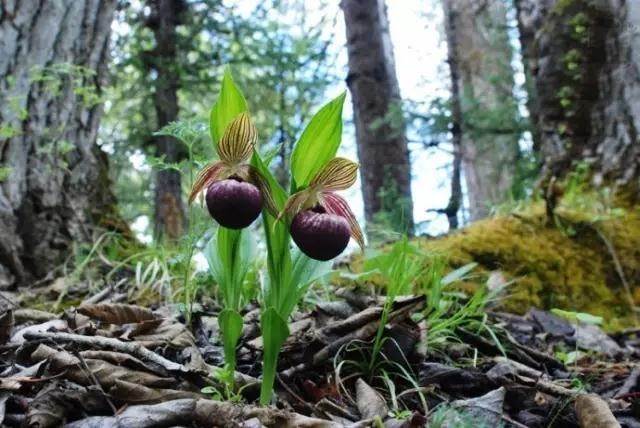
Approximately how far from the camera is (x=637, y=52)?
376cm

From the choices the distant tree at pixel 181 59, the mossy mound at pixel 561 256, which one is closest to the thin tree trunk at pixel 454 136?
the mossy mound at pixel 561 256

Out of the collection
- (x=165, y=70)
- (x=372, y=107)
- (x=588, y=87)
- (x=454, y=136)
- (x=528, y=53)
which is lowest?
(x=454, y=136)

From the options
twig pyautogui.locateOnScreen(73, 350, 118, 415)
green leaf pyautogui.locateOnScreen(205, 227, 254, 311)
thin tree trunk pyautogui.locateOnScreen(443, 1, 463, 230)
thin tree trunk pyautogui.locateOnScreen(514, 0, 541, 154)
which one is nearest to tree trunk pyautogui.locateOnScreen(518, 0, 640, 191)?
thin tree trunk pyautogui.locateOnScreen(514, 0, 541, 154)

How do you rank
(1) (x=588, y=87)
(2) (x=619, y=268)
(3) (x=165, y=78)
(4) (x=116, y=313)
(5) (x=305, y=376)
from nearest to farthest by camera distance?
(5) (x=305, y=376), (4) (x=116, y=313), (2) (x=619, y=268), (1) (x=588, y=87), (3) (x=165, y=78)

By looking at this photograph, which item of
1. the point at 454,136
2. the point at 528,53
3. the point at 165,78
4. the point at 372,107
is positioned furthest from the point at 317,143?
the point at 165,78

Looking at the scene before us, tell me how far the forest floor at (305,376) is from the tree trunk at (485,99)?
3597 millimetres

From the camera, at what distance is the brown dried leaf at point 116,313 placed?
1.91 meters

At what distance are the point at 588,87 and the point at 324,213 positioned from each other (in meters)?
3.59

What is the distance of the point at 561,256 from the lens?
3.39 m

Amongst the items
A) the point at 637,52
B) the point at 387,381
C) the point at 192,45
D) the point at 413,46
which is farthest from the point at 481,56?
the point at 387,381

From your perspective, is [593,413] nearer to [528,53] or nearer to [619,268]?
[619,268]

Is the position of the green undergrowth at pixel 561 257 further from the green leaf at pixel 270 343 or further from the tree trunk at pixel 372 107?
→ the tree trunk at pixel 372 107

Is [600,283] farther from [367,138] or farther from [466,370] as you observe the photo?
[367,138]

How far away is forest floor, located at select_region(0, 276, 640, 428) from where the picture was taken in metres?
1.28
